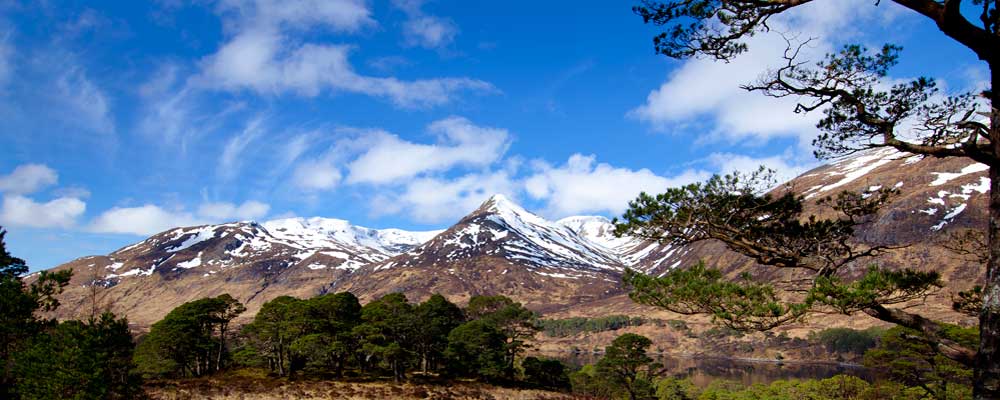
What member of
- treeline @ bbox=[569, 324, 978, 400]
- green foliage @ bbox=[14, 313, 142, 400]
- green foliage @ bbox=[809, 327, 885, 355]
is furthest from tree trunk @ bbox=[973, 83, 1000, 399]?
green foliage @ bbox=[809, 327, 885, 355]

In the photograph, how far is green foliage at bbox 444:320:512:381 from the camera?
5959 cm

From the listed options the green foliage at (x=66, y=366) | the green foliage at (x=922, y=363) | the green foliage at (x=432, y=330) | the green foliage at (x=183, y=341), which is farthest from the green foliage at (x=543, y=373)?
the green foliage at (x=66, y=366)

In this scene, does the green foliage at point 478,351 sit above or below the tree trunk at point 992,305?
below

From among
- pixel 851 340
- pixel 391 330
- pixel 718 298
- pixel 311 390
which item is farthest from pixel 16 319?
pixel 851 340

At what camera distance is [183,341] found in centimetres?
5497

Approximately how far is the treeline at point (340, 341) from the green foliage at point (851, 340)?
165m

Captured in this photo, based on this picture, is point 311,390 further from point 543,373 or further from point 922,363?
Answer: point 922,363

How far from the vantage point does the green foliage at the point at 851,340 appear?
7185 inches

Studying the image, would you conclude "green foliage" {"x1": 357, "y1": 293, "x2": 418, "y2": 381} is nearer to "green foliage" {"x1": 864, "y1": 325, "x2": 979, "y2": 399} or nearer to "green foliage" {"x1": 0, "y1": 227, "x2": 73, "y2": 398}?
"green foliage" {"x1": 0, "y1": 227, "x2": 73, "y2": 398}

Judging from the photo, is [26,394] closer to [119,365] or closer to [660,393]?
[119,365]

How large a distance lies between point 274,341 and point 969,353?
189ft

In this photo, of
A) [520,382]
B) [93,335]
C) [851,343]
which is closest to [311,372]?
[520,382]

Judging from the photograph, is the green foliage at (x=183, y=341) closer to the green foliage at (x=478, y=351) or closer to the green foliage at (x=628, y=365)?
the green foliage at (x=478, y=351)

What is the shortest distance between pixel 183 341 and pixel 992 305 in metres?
63.0
